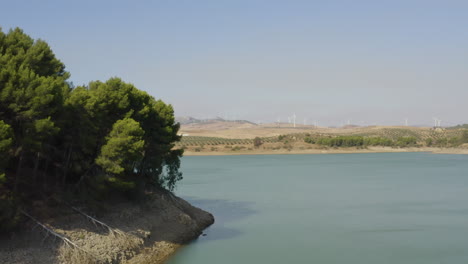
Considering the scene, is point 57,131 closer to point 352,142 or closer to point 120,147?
point 120,147

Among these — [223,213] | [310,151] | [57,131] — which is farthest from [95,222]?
[310,151]

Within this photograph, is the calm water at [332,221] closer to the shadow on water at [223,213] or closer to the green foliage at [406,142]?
the shadow on water at [223,213]

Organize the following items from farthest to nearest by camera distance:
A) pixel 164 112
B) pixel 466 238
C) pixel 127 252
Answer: pixel 164 112 < pixel 466 238 < pixel 127 252

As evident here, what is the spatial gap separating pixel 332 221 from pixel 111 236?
18.1 meters

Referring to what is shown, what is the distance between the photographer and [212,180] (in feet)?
212

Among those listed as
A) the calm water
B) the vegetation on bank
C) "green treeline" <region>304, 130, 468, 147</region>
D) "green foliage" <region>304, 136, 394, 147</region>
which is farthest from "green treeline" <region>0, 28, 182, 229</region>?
"green treeline" <region>304, 130, 468, 147</region>

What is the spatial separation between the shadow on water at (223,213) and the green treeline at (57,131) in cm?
538

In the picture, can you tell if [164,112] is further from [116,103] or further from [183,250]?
[183,250]

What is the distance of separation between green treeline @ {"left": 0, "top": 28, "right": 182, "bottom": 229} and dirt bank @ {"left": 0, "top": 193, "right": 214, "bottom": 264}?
45.2 inches

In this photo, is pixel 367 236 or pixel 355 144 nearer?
pixel 367 236

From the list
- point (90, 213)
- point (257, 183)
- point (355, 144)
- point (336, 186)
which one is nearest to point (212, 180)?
point (257, 183)

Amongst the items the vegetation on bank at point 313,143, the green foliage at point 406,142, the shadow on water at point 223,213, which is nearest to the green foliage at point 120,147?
the shadow on water at point 223,213

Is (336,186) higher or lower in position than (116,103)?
lower

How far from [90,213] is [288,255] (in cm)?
1052
